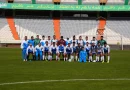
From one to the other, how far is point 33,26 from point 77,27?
717 centimetres

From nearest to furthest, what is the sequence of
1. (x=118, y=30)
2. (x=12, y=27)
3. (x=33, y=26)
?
(x=12, y=27) → (x=118, y=30) → (x=33, y=26)

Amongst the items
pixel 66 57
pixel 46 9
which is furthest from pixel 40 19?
pixel 66 57

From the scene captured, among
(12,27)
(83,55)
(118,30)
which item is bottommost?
(118,30)

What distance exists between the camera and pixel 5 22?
56250mm

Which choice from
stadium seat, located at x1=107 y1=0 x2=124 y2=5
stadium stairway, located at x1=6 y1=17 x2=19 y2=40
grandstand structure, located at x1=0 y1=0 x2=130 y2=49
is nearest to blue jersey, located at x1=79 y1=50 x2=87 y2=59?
grandstand structure, located at x1=0 y1=0 x2=130 y2=49

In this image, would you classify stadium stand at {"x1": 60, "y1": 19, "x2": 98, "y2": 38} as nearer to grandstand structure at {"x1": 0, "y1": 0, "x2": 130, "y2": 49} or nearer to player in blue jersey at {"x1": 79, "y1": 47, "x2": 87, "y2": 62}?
grandstand structure at {"x1": 0, "y1": 0, "x2": 130, "y2": 49}

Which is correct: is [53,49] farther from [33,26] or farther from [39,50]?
[33,26]

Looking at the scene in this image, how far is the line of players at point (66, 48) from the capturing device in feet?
82.7

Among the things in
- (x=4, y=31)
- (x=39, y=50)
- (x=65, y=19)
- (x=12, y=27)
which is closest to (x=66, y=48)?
(x=39, y=50)

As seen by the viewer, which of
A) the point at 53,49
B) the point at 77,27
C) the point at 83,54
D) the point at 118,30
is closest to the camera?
the point at 83,54

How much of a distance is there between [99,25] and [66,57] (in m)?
30.7

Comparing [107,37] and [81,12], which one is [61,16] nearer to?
[81,12]

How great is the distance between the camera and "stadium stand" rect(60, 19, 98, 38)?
5491cm

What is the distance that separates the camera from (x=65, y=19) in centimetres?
5806
